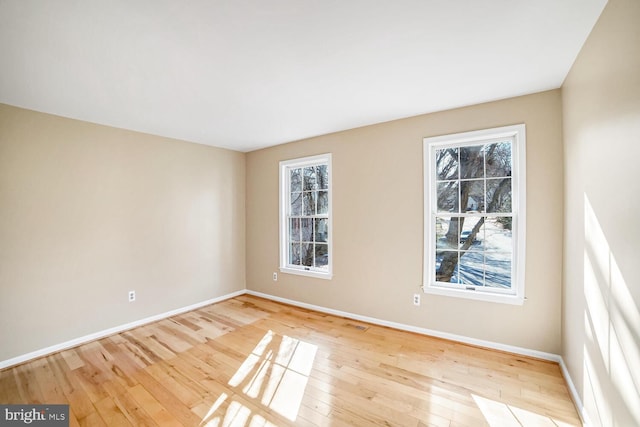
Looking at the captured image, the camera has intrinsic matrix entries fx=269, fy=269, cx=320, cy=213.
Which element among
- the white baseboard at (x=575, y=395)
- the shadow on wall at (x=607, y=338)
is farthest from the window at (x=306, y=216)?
the shadow on wall at (x=607, y=338)

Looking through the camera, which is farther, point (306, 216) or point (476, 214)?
point (306, 216)

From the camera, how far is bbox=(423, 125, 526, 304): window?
2627mm

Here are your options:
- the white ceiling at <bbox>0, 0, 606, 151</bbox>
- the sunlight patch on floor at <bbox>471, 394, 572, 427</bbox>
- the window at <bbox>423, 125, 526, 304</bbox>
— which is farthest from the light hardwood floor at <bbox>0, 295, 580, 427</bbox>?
the white ceiling at <bbox>0, 0, 606, 151</bbox>

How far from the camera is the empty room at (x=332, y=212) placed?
60.1 inches

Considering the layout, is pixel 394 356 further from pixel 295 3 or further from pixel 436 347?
pixel 295 3

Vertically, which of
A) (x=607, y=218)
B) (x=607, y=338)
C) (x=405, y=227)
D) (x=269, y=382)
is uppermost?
(x=607, y=218)

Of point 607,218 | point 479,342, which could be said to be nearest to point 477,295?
point 479,342

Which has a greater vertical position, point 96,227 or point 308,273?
point 96,227

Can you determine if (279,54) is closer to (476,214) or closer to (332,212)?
(332,212)

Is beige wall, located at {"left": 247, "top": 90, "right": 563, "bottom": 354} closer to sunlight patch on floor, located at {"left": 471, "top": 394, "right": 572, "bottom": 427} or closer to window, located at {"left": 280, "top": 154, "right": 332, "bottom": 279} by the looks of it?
window, located at {"left": 280, "top": 154, "right": 332, "bottom": 279}

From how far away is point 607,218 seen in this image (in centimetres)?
146

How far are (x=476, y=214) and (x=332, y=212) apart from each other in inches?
68.6

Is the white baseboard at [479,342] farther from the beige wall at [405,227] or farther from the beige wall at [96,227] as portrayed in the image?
the beige wall at [96,227]

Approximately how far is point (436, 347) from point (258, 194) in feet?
11.2
